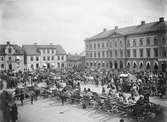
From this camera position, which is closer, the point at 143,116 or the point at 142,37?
the point at 143,116

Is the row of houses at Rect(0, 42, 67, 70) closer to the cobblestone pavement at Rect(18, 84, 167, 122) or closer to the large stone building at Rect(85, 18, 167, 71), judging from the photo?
the large stone building at Rect(85, 18, 167, 71)

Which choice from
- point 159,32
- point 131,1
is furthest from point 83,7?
point 159,32

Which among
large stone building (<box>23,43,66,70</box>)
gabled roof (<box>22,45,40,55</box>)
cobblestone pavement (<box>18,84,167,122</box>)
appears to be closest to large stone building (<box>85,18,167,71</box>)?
large stone building (<box>23,43,66,70</box>)

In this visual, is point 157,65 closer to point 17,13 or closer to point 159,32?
point 159,32

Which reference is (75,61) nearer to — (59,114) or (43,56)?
(43,56)

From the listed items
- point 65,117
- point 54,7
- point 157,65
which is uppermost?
point 54,7

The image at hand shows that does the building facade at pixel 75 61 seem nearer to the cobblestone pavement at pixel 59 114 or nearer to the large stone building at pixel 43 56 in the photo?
the large stone building at pixel 43 56

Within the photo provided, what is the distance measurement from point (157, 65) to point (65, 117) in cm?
1450

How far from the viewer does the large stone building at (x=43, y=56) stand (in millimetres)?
27109

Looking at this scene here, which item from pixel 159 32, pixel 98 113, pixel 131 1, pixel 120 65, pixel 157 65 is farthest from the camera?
pixel 120 65

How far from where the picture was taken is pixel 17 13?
249 inches

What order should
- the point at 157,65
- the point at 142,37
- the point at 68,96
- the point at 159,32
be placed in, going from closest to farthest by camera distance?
the point at 68,96, the point at 159,32, the point at 157,65, the point at 142,37

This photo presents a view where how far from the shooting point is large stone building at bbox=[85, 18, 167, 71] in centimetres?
1834

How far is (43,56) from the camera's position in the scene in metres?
28.3
